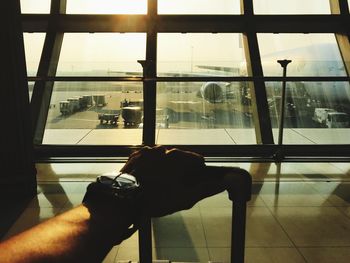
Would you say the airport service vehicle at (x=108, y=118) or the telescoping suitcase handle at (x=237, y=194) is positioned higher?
the airport service vehicle at (x=108, y=118)

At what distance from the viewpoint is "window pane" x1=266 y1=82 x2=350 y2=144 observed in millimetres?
4004

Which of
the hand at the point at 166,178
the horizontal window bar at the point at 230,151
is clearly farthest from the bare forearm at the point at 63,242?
the horizontal window bar at the point at 230,151

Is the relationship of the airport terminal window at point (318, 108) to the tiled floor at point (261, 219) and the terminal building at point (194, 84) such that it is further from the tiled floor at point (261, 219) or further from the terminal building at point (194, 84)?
the tiled floor at point (261, 219)

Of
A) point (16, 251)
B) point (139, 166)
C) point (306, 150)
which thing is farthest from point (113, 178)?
point (306, 150)

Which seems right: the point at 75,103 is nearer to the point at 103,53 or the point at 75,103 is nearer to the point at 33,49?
the point at 103,53

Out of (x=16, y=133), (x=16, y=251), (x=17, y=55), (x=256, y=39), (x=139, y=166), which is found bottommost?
(x=16, y=251)

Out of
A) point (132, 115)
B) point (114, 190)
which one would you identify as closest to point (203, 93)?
point (132, 115)

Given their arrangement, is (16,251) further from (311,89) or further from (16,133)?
(311,89)

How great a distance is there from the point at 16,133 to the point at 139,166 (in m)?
2.00

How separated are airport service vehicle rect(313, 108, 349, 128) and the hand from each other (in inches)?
154

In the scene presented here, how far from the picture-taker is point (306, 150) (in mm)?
3373

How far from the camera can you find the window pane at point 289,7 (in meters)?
4.46

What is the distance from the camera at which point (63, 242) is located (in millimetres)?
476

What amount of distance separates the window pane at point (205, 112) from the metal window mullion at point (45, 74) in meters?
1.39
